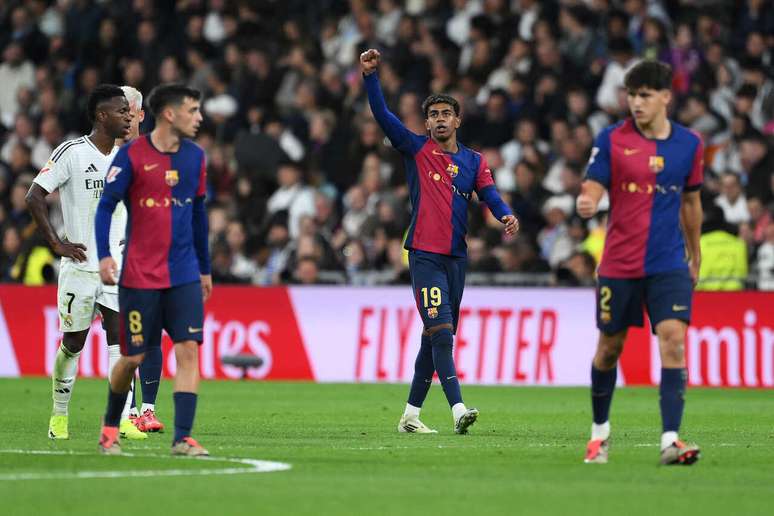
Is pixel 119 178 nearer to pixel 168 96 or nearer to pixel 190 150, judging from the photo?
pixel 190 150

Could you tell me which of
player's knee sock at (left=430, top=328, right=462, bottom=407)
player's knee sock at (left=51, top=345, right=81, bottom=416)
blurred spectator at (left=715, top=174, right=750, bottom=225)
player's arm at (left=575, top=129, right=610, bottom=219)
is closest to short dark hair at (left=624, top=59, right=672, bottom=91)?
player's arm at (left=575, top=129, right=610, bottom=219)

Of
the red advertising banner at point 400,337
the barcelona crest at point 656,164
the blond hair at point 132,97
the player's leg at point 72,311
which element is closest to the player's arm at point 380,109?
the blond hair at point 132,97

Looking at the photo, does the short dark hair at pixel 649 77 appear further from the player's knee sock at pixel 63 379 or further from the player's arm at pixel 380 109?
the player's knee sock at pixel 63 379

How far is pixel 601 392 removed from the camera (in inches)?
398

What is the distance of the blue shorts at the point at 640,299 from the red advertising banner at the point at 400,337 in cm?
1031

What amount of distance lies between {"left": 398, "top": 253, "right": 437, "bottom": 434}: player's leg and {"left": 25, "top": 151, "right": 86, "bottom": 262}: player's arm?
9.07 feet

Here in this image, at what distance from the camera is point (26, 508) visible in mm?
7895

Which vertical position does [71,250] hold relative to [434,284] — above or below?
above

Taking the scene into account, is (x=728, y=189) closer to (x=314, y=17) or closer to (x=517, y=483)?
(x=314, y=17)

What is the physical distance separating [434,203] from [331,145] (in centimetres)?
1202

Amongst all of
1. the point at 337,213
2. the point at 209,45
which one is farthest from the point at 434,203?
the point at 209,45

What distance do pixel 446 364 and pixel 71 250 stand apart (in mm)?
3135

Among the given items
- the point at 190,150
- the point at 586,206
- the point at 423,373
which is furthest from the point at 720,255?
the point at 190,150

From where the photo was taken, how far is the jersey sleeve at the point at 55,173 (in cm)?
1235
